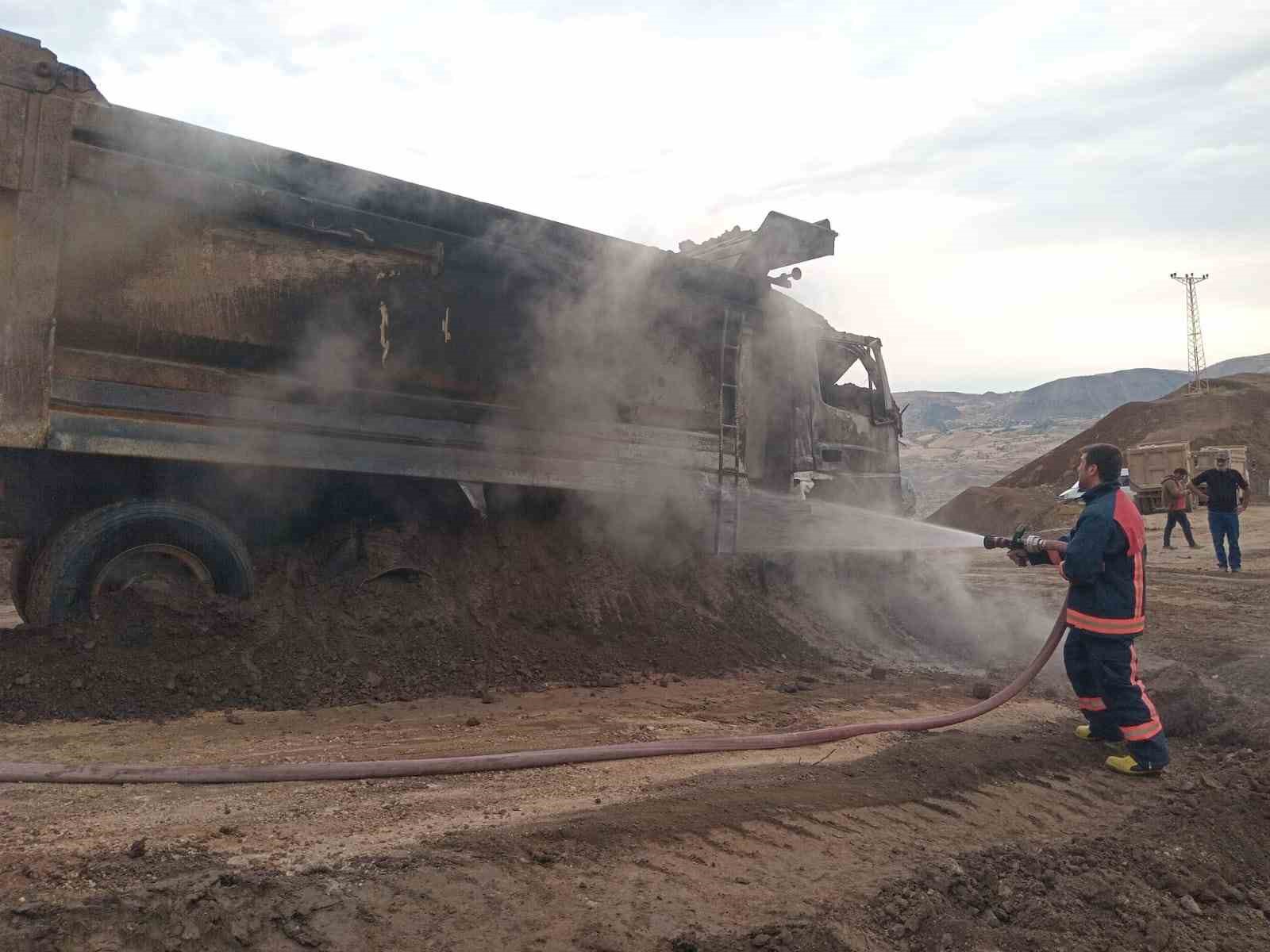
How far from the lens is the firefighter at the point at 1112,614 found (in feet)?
16.5

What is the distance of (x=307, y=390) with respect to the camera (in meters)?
5.57

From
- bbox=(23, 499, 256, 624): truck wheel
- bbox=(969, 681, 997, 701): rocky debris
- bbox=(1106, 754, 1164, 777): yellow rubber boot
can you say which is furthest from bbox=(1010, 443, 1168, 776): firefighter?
bbox=(23, 499, 256, 624): truck wheel

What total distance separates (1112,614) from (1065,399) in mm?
82482

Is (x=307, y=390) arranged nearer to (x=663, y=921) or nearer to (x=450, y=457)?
(x=450, y=457)

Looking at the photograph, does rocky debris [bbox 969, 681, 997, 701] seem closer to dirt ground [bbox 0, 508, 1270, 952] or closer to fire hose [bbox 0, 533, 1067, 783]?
dirt ground [bbox 0, 508, 1270, 952]

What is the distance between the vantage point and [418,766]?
3926mm

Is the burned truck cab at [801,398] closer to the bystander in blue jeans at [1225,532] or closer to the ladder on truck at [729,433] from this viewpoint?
the ladder on truck at [729,433]

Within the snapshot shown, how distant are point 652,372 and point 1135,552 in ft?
11.9

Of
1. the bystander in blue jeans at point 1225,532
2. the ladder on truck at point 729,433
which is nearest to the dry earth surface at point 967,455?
the bystander in blue jeans at point 1225,532

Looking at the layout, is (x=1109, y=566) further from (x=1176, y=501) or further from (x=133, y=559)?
(x=1176, y=501)

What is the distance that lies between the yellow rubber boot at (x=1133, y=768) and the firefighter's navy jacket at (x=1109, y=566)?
0.66 m

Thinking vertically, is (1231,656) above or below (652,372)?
below

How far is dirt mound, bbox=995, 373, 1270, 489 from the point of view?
2634 centimetres

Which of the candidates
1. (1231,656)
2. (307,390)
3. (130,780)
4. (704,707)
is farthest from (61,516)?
(1231,656)
